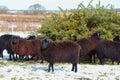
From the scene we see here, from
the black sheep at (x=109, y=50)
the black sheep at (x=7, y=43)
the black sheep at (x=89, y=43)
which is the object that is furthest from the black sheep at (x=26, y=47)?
the black sheep at (x=109, y=50)

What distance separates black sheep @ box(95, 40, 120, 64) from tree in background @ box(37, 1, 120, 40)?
225cm

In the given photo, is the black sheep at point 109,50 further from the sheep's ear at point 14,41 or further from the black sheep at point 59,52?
the sheep's ear at point 14,41

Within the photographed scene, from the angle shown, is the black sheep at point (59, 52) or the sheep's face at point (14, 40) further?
the sheep's face at point (14, 40)

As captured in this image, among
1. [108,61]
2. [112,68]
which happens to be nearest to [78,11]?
[108,61]

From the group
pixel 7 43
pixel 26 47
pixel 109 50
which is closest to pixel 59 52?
pixel 109 50

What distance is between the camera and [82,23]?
2042 cm

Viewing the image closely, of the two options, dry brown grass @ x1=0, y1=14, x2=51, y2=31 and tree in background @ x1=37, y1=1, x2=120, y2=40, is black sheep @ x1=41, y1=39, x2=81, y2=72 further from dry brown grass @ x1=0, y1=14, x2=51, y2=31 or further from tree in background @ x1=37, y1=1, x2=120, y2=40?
dry brown grass @ x1=0, y1=14, x2=51, y2=31

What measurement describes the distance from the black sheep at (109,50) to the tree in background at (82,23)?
2254 mm

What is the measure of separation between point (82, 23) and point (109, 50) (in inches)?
134

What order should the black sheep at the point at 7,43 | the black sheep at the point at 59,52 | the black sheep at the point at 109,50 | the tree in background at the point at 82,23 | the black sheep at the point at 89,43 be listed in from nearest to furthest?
the black sheep at the point at 59,52
the black sheep at the point at 109,50
the black sheep at the point at 89,43
the black sheep at the point at 7,43
the tree in background at the point at 82,23

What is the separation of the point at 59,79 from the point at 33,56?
6357 millimetres

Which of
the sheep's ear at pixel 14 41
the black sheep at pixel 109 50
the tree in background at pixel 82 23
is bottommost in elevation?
the black sheep at pixel 109 50

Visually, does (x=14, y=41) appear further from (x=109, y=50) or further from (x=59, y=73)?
(x=59, y=73)

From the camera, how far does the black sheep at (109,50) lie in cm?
1752
